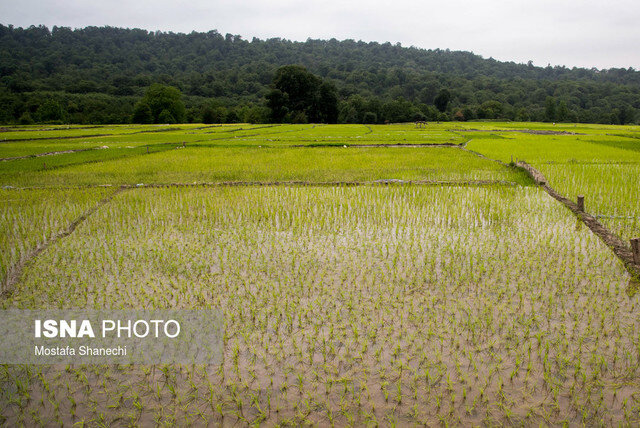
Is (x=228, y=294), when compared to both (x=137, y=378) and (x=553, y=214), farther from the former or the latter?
(x=553, y=214)

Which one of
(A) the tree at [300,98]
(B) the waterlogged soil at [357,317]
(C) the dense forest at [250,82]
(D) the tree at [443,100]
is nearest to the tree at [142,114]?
(C) the dense forest at [250,82]

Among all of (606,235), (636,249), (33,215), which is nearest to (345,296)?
(636,249)

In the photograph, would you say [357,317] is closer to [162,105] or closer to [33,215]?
[33,215]

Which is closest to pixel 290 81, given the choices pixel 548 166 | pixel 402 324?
pixel 548 166

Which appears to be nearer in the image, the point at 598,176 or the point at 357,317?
the point at 357,317

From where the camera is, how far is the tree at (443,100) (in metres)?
51.7

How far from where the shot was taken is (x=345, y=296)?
340cm

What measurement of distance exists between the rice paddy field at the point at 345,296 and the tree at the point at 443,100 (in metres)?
47.4

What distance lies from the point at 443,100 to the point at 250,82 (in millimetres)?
30744

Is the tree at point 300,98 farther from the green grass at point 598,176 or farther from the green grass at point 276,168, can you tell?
the green grass at point 598,176

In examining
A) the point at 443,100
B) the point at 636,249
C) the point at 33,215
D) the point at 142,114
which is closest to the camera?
the point at 636,249

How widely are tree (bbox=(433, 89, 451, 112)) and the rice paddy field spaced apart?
47445 mm

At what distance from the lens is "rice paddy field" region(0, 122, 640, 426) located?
7.29 ft

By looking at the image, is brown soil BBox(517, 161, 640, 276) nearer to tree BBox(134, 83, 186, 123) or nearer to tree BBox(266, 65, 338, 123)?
tree BBox(266, 65, 338, 123)
